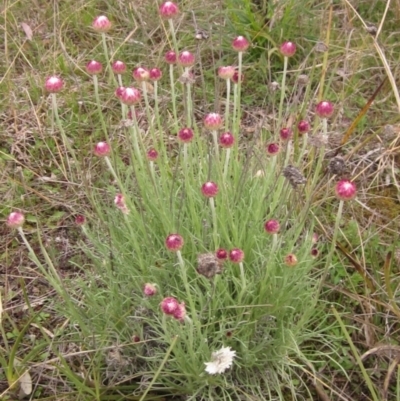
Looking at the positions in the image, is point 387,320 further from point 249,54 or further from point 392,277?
point 249,54

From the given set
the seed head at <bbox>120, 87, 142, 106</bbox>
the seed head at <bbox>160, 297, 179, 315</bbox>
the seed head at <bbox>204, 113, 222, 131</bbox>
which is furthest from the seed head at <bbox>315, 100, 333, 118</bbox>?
the seed head at <bbox>160, 297, 179, 315</bbox>

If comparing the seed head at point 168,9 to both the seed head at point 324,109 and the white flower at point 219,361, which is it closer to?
the seed head at point 324,109

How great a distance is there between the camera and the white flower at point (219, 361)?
1.34 metres

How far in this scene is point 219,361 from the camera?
1.34m

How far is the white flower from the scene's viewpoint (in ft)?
4.38

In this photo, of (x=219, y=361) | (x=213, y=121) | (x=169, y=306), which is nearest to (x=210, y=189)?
(x=213, y=121)

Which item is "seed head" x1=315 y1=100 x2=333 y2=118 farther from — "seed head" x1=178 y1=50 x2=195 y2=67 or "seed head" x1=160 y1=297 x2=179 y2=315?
"seed head" x1=160 y1=297 x2=179 y2=315

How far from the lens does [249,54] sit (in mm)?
2738

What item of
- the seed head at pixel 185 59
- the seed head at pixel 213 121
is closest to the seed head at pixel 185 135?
the seed head at pixel 213 121

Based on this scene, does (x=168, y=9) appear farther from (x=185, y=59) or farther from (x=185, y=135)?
(x=185, y=135)

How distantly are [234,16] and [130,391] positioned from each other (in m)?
1.68

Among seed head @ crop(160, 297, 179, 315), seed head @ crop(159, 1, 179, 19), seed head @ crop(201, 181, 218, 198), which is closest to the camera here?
seed head @ crop(160, 297, 179, 315)

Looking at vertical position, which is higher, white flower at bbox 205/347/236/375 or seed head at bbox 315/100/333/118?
seed head at bbox 315/100/333/118

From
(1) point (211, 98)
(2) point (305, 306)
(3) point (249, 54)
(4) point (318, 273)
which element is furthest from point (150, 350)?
(3) point (249, 54)
